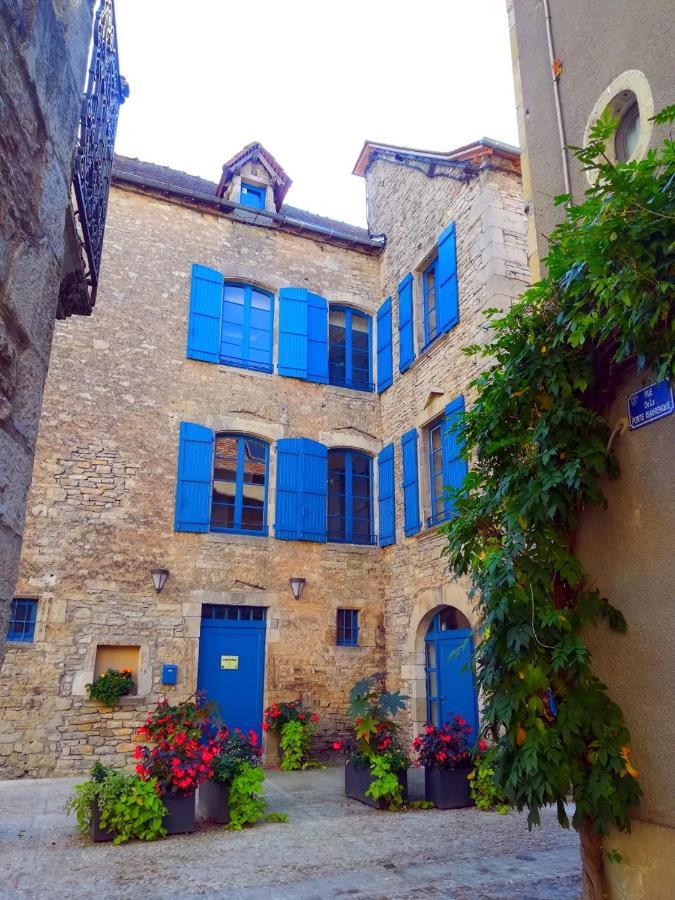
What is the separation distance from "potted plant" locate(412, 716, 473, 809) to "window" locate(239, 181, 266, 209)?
Result: 8.61 m

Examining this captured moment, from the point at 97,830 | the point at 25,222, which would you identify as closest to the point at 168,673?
the point at 97,830

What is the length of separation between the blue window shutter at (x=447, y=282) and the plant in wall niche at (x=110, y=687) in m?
6.05

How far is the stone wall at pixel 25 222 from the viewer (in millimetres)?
1498

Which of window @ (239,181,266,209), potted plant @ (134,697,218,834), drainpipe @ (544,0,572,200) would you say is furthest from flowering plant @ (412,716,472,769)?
Result: window @ (239,181,266,209)

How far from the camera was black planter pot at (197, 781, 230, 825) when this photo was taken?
18.0 ft

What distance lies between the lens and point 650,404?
3.12 metres

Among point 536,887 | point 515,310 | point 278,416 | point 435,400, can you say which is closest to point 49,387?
point 278,416

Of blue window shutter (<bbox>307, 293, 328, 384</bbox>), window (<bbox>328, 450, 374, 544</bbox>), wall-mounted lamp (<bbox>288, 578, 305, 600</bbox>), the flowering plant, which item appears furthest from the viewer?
blue window shutter (<bbox>307, 293, 328, 384</bbox>)

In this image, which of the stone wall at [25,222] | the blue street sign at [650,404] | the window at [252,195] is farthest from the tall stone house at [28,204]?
the window at [252,195]

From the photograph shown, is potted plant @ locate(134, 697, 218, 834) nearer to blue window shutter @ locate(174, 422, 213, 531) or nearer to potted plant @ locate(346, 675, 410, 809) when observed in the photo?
potted plant @ locate(346, 675, 410, 809)

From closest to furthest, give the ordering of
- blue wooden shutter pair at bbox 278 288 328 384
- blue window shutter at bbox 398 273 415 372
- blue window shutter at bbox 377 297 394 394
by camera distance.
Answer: blue window shutter at bbox 398 273 415 372, blue wooden shutter pair at bbox 278 288 328 384, blue window shutter at bbox 377 297 394 394

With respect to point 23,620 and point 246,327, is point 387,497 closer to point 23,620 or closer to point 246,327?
point 246,327

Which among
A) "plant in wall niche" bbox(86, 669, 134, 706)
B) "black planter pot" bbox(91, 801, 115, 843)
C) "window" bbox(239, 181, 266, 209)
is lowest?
"black planter pot" bbox(91, 801, 115, 843)

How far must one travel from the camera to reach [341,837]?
5.17 metres
